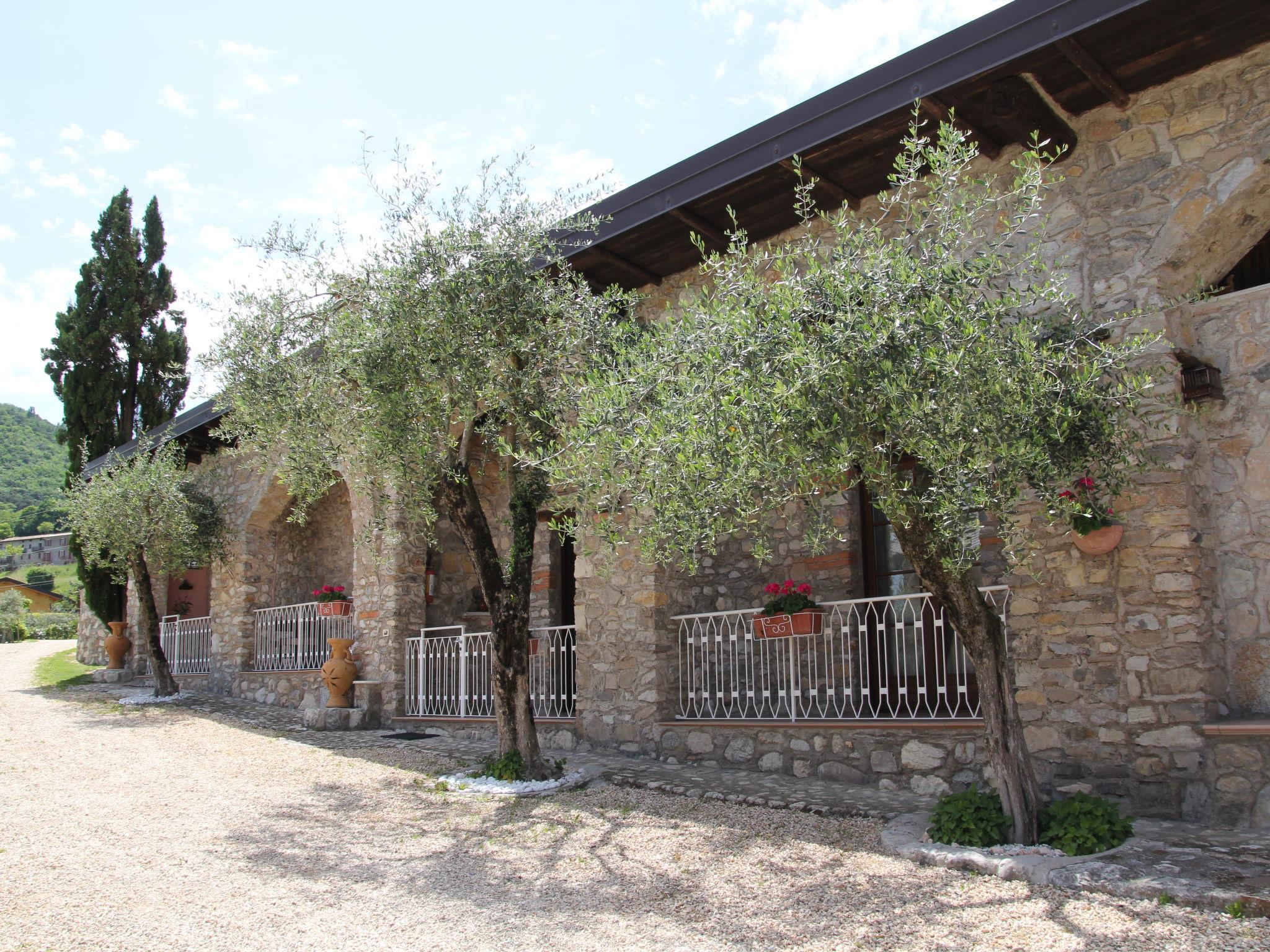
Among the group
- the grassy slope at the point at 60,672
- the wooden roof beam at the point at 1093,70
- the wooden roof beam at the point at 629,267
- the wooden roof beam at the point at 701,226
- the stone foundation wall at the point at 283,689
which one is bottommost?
the grassy slope at the point at 60,672

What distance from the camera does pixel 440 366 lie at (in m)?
5.73

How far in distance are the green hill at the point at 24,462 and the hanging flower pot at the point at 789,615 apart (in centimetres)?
3983

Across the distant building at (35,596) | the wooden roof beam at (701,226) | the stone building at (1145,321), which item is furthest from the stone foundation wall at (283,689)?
the distant building at (35,596)

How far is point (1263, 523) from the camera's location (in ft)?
15.7

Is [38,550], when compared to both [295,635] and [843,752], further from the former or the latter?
[843,752]

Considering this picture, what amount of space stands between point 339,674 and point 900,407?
7.39 meters

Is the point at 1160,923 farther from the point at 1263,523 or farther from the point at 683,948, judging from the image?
the point at 1263,523

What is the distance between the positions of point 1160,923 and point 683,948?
166 cm

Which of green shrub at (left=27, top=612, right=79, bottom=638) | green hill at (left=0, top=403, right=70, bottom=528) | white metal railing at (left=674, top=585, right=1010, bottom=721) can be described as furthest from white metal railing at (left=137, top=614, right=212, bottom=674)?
green hill at (left=0, top=403, right=70, bottom=528)

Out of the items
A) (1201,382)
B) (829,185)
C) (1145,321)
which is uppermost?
(829,185)

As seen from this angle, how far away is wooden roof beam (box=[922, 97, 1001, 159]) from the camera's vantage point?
203 inches

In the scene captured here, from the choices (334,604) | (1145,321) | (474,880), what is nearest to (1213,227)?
(1145,321)

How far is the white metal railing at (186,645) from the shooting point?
41.9 ft

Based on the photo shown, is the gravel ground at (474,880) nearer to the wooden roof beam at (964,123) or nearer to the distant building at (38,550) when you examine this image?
the wooden roof beam at (964,123)
